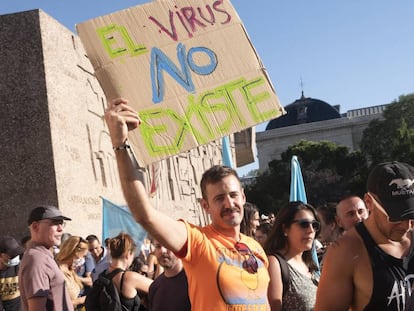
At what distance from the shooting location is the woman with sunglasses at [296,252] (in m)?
3.59

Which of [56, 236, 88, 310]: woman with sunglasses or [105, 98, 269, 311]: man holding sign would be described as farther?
[56, 236, 88, 310]: woman with sunglasses

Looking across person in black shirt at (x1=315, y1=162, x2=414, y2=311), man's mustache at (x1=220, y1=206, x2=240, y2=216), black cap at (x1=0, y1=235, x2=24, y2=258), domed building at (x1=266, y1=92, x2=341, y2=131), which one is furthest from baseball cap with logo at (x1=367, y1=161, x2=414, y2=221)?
domed building at (x1=266, y1=92, x2=341, y2=131)

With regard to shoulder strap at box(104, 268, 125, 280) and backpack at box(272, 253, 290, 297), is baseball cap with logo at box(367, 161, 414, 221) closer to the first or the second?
A: backpack at box(272, 253, 290, 297)

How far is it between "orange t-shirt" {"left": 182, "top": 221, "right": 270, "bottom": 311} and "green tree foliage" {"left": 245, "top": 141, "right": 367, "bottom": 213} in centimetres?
4056

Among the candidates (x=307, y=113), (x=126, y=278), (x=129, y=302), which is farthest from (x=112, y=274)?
(x=307, y=113)

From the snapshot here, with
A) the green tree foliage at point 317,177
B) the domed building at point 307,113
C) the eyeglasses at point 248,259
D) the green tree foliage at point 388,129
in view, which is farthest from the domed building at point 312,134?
the eyeglasses at point 248,259

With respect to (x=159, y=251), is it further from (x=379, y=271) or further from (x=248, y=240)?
(x=379, y=271)

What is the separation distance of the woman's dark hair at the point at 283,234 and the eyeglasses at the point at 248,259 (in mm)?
926

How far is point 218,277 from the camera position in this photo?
8.94 feet

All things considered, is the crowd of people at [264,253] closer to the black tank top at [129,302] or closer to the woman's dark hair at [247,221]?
the black tank top at [129,302]

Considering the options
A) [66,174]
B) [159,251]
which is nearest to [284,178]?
[66,174]

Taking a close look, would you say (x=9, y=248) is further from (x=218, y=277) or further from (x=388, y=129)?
(x=388, y=129)

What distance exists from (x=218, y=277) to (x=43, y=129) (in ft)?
30.6

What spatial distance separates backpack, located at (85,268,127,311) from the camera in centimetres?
445
